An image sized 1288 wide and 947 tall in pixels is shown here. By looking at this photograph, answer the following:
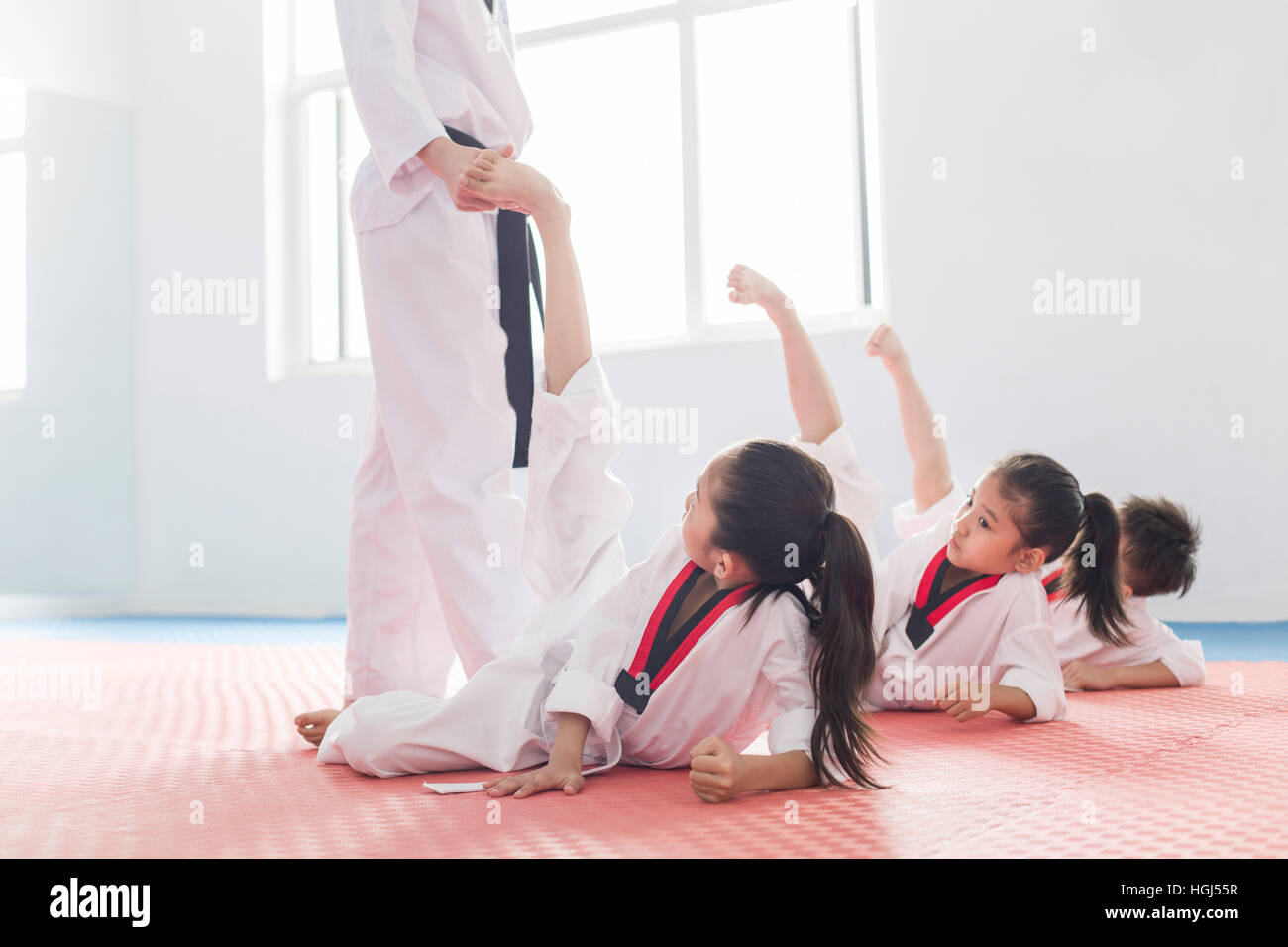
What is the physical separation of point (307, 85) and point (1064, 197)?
11.8 feet

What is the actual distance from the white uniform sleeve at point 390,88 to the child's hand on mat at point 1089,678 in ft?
5.23

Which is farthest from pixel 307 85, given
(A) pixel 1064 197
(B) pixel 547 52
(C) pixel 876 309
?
(A) pixel 1064 197

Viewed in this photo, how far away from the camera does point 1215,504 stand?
3527 millimetres

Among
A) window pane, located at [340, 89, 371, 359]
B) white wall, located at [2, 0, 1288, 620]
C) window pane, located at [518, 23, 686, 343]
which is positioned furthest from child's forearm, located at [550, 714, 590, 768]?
window pane, located at [340, 89, 371, 359]

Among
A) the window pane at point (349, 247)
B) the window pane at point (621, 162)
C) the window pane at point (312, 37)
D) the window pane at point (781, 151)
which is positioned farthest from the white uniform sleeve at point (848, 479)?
the window pane at point (312, 37)

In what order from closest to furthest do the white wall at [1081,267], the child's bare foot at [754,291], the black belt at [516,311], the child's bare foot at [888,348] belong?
the black belt at [516,311]
the child's bare foot at [754,291]
the child's bare foot at [888,348]
the white wall at [1081,267]

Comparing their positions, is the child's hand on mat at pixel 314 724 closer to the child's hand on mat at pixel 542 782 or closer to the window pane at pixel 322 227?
the child's hand on mat at pixel 542 782

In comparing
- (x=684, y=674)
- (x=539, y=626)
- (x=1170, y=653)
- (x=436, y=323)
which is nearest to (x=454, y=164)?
(x=436, y=323)

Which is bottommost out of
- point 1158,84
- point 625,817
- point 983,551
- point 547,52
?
point 625,817

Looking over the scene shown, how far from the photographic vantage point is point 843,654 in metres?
1.28

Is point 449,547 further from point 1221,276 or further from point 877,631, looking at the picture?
point 1221,276

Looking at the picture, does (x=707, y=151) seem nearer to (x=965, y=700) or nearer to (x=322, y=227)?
(x=322, y=227)

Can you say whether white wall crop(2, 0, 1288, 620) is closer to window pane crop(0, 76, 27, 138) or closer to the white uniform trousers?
the white uniform trousers

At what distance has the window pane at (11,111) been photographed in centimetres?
578
